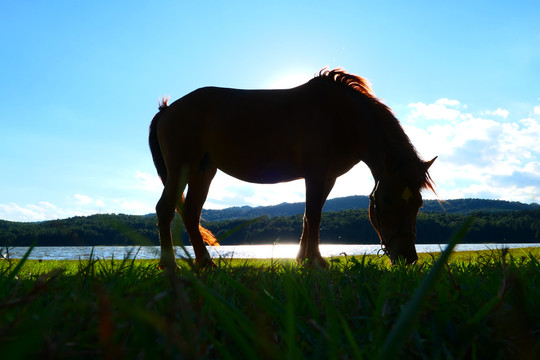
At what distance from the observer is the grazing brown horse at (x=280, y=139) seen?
5.02 meters

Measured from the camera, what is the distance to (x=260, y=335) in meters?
0.54

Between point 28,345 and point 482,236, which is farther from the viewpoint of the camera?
point 482,236

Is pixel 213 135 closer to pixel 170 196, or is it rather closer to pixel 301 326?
pixel 170 196

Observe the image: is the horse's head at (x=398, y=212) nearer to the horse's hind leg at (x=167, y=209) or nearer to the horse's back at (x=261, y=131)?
the horse's back at (x=261, y=131)

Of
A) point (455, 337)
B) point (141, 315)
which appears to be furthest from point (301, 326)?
point (141, 315)

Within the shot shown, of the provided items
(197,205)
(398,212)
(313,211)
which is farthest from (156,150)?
(398,212)

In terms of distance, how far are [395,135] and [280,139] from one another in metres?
1.61

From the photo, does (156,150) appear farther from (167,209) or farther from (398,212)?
(398,212)

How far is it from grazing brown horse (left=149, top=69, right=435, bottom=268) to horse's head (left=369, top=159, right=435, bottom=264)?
148 millimetres

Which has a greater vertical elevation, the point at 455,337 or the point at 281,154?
the point at 281,154

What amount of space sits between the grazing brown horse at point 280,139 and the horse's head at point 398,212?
0.15 meters

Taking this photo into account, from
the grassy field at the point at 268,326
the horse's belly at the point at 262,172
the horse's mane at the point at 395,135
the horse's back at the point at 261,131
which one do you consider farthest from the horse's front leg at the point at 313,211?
the grassy field at the point at 268,326

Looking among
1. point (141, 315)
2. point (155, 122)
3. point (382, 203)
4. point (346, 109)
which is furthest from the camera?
point (155, 122)

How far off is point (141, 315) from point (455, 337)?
967mm
